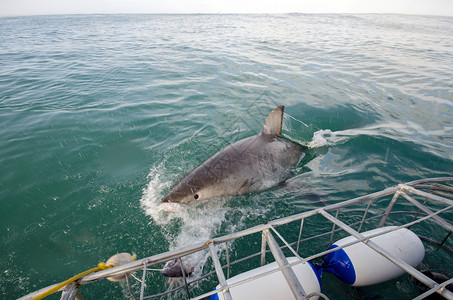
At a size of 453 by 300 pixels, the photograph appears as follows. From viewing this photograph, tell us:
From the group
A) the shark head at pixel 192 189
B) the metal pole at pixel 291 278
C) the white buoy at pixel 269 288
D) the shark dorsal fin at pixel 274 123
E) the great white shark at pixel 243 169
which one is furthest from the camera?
the shark dorsal fin at pixel 274 123

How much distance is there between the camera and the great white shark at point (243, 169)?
4906mm

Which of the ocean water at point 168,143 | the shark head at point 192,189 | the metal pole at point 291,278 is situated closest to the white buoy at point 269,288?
the metal pole at point 291,278

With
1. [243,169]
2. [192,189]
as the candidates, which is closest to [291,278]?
A: [192,189]

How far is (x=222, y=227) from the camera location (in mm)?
4617

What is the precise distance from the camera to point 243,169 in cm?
535

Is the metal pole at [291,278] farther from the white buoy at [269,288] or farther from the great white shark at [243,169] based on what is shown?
the great white shark at [243,169]

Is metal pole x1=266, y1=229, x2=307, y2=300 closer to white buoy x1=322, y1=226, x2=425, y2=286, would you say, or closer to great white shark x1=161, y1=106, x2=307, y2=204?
white buoy x1=322, y1=226, x2=425, y2=286

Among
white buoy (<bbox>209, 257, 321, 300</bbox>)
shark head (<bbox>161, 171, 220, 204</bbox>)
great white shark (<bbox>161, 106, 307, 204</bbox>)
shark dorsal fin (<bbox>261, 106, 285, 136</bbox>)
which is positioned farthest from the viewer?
shark dorsal fin (<bbox>261, 106, 285, 136</bbox>)

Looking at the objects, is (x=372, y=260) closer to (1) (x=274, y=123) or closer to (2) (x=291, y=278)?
(2) (x=291, y=278)

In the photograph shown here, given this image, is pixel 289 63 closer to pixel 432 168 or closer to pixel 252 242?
pixel 432 168

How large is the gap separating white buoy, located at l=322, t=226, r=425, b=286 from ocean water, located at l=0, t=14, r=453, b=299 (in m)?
0.35

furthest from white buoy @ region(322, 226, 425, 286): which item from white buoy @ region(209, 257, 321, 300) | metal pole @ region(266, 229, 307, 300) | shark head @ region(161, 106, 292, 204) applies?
shark head @ region(161, 106, 292, 204)

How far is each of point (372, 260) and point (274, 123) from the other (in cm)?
364

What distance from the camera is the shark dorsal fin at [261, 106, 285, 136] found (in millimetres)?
5883
